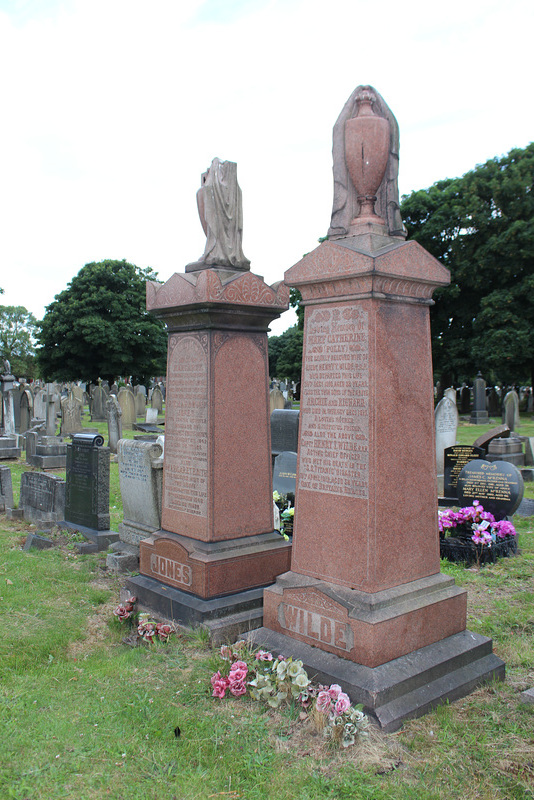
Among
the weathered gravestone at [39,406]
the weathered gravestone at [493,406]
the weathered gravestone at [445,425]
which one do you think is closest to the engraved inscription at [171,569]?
the weathered gravestone at [445,425]

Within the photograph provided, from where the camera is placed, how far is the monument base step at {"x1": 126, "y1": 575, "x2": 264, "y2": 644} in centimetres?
470

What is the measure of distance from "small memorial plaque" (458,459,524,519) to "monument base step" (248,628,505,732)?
402 cm

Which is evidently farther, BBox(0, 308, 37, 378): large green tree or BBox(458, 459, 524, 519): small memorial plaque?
BBox(0, 308, 37, 378): large green tree

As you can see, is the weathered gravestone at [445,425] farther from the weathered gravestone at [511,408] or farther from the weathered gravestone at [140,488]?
the weathered gravestone at [511,408]

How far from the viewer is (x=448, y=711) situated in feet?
11.8

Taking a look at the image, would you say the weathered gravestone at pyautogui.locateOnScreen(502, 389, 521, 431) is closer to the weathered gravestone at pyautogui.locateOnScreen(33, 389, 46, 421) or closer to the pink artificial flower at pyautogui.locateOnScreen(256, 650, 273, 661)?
the weathered gravestone at pyautogui.locateOnScreen(33, 389, 46, 421)

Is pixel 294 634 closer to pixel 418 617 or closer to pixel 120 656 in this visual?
pixel 418 617

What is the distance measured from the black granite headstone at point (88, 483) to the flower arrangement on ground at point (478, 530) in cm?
421

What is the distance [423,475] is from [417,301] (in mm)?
1118

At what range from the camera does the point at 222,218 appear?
527 centimetres

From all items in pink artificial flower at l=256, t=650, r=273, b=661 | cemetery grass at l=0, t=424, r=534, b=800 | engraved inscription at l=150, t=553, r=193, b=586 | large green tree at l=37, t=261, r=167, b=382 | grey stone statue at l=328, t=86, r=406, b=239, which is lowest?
cemetery grass at l=0, t=424, r=534, b=800

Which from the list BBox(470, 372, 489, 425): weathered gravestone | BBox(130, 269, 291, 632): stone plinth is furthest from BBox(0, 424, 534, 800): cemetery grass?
BBox(470, 372, 489, 425): weathered gravestone

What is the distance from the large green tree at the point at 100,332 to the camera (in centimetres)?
3734

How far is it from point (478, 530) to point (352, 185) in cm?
461
